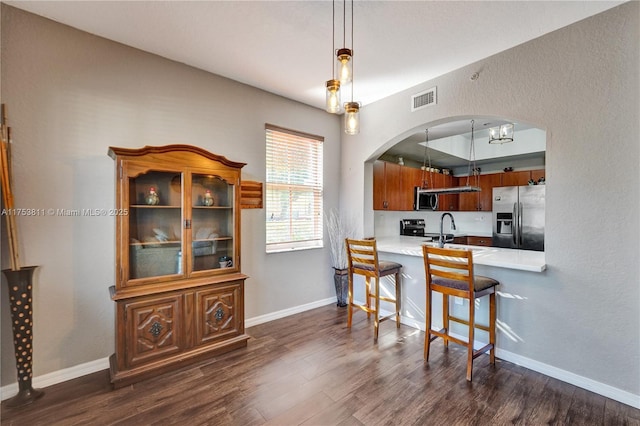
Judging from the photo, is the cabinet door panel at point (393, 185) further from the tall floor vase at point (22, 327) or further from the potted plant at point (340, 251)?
the tall floor vase at point (22, 327)

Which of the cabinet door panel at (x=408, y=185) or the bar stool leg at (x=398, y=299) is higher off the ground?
the cabinet door panel at (x=408, y=185)

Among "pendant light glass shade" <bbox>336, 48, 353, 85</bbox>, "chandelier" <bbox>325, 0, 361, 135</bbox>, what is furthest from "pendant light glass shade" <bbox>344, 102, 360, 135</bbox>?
"pendant light glass shade" <bbox>336, 48, 353, 85</bbox>

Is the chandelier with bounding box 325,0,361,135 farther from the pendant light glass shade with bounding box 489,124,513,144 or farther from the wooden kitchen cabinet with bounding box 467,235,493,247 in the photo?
the wooden kitchen cabinet with bounding box 467,235,493,247

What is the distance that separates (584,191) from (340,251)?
2.63m

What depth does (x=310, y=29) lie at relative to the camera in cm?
231

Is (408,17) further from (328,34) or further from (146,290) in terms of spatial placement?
(146,290)

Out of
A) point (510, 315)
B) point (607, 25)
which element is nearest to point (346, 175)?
point (510, 315)

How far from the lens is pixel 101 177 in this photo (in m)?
2.44

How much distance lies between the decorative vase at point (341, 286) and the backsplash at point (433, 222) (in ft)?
4.42

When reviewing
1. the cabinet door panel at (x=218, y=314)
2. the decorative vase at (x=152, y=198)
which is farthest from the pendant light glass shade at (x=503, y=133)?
the decorative vase at (x=152, y=198)

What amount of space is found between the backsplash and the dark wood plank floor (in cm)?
263

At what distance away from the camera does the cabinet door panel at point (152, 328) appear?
88.4 inches

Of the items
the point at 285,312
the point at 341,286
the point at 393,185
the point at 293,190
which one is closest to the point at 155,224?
the point at 293,190

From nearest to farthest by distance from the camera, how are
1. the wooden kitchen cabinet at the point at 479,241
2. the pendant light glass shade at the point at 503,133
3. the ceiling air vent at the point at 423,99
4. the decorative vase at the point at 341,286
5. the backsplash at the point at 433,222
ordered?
the ceiling air vent at the point at 423,99 → the pendant light glass shade at the point at 503,133 → the decorative vase at the point at 341,286 → the backsplash at the point at 433,222 → the wooden kitchen cabinet at the point at 479,241
